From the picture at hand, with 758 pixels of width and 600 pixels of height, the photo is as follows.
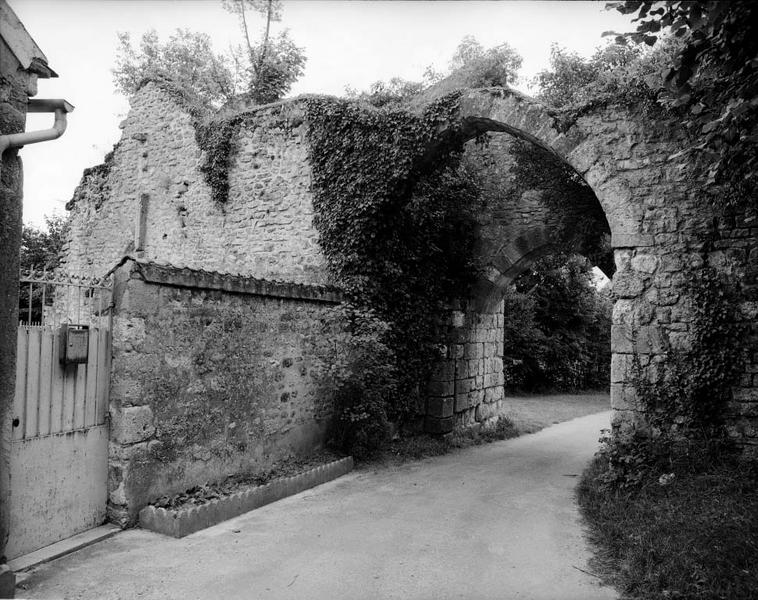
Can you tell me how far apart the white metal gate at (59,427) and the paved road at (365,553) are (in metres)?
0.35

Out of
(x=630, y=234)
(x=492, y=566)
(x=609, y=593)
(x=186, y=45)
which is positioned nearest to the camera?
(x=609, y=593)

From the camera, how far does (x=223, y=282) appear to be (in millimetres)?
5574

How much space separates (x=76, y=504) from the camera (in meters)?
4.42

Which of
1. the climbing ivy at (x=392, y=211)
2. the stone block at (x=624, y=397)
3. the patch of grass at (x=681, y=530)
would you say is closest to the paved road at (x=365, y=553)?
the patch of grass at (x=681, y=530)

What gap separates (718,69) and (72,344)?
203 inches

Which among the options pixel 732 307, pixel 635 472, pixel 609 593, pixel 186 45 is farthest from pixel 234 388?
pixel 186 45

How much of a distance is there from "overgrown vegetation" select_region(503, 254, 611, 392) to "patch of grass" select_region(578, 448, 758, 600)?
1057 cm

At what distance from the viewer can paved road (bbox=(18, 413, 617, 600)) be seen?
371cm

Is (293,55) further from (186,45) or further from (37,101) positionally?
(37,101)

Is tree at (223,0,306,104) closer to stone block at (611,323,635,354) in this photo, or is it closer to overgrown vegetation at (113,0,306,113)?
overgrown vegetation at (113,0,306,113)

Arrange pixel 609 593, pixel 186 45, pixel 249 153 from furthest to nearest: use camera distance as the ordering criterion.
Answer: pixel 186 45 < pixel 249 153 < pixel 609 593

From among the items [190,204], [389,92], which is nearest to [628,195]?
[389,92]

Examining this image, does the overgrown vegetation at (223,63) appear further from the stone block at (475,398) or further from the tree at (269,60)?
the stone block at (475,398)

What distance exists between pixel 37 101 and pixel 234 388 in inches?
121
